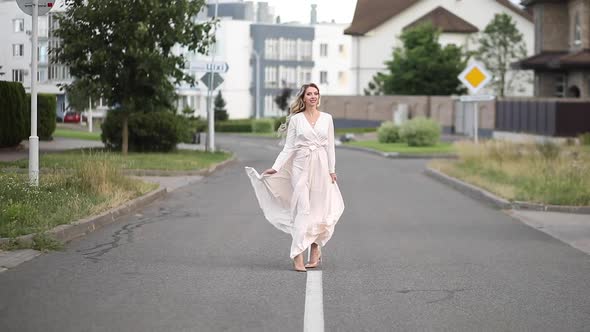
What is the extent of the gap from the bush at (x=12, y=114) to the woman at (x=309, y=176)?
19.9 meters

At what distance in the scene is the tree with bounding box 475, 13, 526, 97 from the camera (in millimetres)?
72938

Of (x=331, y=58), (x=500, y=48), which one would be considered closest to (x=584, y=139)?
(x=500, y=48)

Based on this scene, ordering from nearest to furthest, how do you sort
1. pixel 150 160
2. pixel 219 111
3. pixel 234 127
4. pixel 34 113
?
pixel 34 113
pixel 150 160
pixel 234 127
pixel 219 111

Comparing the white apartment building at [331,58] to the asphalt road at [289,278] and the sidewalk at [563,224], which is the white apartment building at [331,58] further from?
the asphalt road at [289,278]

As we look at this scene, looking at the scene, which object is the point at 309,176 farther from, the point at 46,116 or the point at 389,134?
the point at 389,134

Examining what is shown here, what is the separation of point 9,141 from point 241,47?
8021 centimetres

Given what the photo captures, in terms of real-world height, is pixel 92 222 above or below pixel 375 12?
below

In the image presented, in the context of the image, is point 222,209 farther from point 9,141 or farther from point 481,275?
point 9,141

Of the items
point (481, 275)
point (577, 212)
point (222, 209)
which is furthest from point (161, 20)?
point (481, 275)

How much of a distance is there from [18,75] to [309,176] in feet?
56.0

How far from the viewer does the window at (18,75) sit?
24.5 metres

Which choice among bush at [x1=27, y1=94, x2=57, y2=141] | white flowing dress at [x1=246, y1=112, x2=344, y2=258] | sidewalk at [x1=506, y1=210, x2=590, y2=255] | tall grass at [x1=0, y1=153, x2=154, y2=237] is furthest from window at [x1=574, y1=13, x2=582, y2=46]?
white flowing dress at [x1=246, y1=112, x2=344, y2=258]

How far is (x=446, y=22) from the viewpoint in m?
86.4

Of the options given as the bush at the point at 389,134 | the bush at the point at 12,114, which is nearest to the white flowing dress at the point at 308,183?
the bush at the point at 12,114
